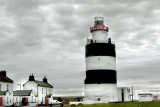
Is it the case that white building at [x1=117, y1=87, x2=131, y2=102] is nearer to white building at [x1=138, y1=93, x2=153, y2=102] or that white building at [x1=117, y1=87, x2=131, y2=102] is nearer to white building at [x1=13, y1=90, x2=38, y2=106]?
white building at [x1=138, y1=93, x2=153, y2=102]

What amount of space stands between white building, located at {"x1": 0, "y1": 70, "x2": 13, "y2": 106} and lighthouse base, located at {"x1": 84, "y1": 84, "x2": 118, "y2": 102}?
18.8m

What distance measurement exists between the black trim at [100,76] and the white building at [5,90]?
19278mm

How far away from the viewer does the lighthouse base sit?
159 feet

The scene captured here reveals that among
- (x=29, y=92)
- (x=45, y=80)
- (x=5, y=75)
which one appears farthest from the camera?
(x=45, y=80)

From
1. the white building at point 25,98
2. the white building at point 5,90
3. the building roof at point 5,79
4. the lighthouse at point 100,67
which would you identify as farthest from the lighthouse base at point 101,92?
the building roof at point 5,79

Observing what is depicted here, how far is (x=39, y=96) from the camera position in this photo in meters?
72.2

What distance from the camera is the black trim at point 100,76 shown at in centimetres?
4812

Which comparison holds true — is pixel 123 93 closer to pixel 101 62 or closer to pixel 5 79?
pixel 101 62

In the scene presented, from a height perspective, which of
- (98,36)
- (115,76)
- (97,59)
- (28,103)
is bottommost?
Result: (28,103)

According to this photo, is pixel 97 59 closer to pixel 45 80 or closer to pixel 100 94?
pixel 100 94

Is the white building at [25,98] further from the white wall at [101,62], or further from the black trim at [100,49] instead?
the black trim at [100,49]

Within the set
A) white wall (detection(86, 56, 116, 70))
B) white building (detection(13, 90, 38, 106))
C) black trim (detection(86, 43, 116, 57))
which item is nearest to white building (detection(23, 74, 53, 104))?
white building (detection(13, 90, 38, 106))

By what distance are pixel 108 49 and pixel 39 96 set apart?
31.6m

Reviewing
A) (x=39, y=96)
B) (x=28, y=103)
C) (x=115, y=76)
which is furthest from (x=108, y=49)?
(x=39, y=96)
